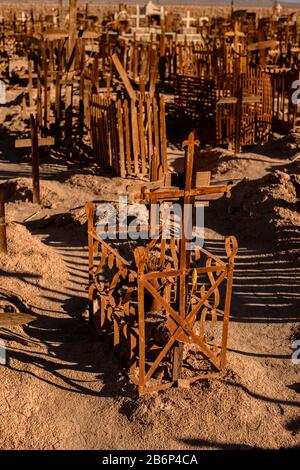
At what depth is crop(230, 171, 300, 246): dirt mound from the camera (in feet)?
31.4

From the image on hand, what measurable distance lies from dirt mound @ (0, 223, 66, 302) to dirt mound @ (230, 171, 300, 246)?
3.24 metres

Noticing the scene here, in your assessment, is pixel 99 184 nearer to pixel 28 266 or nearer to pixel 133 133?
pixel 133 133

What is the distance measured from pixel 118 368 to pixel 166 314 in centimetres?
71

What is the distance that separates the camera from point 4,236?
313 inches

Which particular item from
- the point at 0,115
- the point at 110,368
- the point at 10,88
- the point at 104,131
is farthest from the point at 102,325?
the point at 10,88

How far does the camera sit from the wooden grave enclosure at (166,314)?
5.12m

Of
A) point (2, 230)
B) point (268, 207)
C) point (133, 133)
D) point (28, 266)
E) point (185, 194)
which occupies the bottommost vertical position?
point (28, 266)

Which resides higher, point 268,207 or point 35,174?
point 35,174

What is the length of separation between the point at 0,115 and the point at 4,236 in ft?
34.7

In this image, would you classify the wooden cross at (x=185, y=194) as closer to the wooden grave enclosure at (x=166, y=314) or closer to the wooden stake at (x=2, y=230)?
the wooden grave enclosure at (x=166, y=314)

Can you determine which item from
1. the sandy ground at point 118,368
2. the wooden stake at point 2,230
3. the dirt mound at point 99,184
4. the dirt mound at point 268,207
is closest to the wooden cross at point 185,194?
the sandy ground at point 118,368

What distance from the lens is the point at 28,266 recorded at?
782 centimetres

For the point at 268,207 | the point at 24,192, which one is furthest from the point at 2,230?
the point at 268,207

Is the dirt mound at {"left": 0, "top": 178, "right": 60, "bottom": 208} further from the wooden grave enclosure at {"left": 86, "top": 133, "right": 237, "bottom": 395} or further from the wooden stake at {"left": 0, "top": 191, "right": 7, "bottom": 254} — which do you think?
the wooden grave enclosure at {"left": 86, "top": 133, "right": 237, "bottom": 395}
